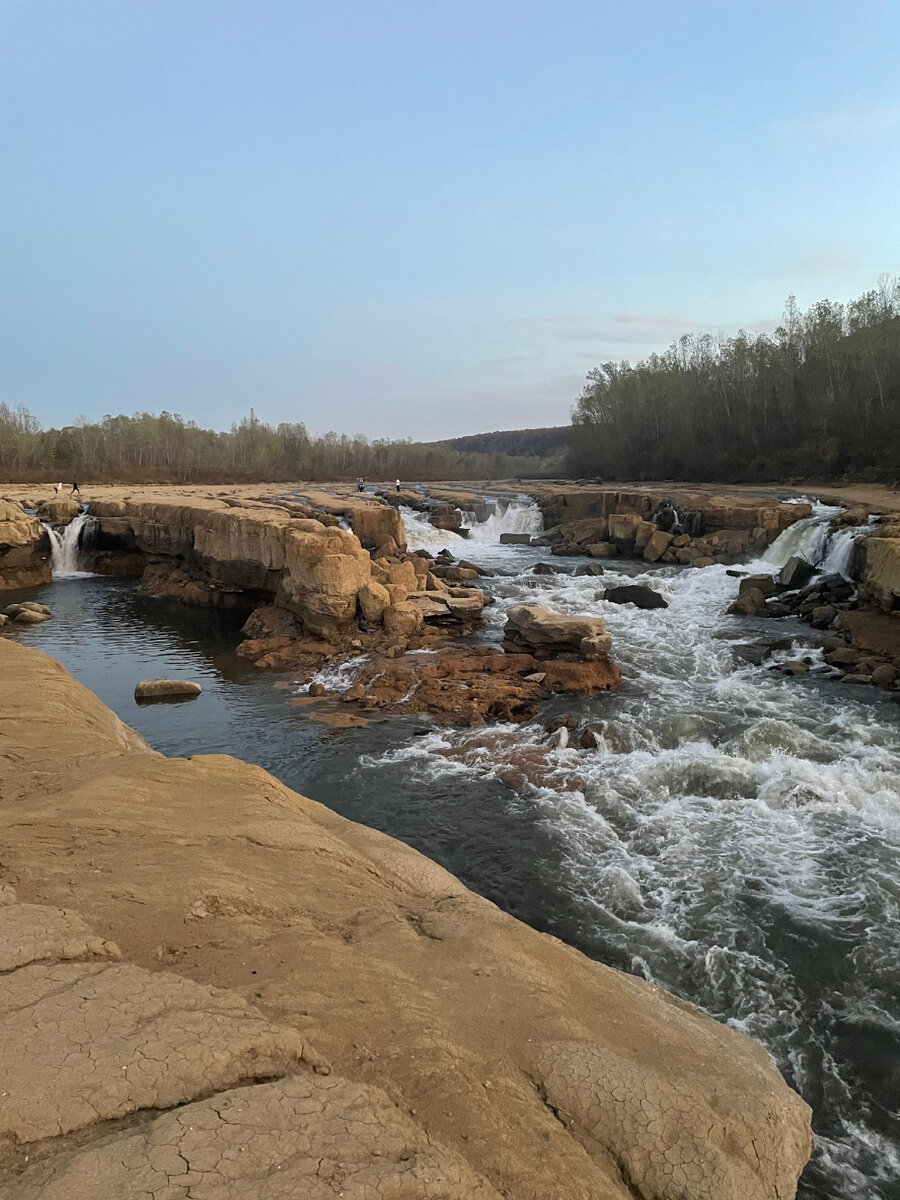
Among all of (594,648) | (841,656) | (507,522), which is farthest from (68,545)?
(841,656)

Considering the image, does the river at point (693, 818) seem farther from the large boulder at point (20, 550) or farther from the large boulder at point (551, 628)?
the large boulder at point (20, 550)

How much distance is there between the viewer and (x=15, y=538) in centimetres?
2205

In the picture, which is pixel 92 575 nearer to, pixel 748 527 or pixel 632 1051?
Answer: pixel 748 527

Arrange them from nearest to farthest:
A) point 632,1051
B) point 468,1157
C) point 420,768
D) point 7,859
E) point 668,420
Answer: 1. point 468,1157
2. point 632,1051
3. point 7,859
4. point 420,768
5. point 668,420

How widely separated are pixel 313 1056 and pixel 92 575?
978 inches

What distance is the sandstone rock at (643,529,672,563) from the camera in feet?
81.3

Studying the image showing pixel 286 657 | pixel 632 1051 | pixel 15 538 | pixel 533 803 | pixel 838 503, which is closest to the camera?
pixel 632 1051

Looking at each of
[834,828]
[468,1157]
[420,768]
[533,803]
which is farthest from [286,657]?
[468,1157]

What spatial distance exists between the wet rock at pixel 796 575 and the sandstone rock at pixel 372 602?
35.2 ft

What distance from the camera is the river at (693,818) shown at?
502cm

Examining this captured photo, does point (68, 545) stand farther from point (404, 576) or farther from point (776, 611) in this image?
point (776, 611)

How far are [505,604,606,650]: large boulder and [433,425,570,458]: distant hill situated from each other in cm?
11657

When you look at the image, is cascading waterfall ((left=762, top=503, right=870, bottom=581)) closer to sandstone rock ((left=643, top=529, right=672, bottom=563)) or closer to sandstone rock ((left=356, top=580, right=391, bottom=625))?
sandstone rock ((left=643, top=529, right=672, bottom=563))

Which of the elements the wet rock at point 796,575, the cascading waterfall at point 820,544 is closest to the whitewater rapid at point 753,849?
the wet rock at point 796,575
